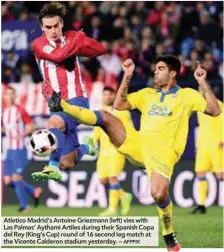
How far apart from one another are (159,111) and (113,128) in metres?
0.54

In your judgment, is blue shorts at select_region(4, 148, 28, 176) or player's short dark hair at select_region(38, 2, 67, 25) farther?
blue shorts at select_region(4, 148, 28, 176)

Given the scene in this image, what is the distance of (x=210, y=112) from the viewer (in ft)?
36.2

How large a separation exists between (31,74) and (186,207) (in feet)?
13.6

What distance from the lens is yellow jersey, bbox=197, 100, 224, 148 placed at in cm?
1686

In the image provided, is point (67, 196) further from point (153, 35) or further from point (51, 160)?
point (51, 160)

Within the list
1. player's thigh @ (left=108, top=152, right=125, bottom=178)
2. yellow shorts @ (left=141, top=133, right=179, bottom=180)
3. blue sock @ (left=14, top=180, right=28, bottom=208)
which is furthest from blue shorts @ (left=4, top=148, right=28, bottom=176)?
yellow shorts @ (left=141, top=133, right=179, bottom=180)

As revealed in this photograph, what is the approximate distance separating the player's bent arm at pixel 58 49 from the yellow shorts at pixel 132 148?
39.7 inches

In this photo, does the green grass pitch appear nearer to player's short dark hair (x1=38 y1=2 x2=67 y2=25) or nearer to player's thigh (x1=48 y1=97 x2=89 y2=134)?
player's thigh (x1=48 y1=97 x2=89 y2=134)

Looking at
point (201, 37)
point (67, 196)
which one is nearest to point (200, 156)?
point (67, 196)

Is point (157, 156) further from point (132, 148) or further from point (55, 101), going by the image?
point (55, 101)

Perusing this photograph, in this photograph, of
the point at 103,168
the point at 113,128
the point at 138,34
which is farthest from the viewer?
the point at 138,34

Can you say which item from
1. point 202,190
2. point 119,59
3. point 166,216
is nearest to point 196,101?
point 166,216

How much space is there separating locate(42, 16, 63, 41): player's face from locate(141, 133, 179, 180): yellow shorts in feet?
4.54

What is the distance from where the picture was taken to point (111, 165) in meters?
16.5
